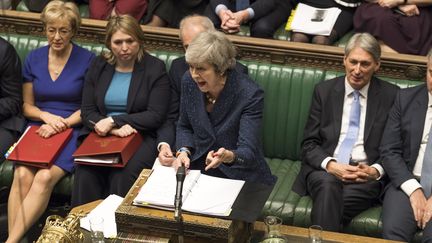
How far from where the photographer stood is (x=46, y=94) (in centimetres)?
498

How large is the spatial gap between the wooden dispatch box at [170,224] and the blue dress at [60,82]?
1551mm

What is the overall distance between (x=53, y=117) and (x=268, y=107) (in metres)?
1.27

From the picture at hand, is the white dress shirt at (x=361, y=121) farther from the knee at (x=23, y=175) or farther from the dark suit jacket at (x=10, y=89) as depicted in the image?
the dark suit jacket at (x=10, y=89)

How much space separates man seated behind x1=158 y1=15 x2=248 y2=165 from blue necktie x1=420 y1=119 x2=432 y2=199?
3.69 feet

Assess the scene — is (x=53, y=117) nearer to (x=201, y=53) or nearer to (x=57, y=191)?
(x=57, y=191)

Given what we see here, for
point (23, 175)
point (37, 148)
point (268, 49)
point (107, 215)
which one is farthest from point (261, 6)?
point (107, 215)

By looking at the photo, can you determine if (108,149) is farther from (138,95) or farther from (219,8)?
(219,8)

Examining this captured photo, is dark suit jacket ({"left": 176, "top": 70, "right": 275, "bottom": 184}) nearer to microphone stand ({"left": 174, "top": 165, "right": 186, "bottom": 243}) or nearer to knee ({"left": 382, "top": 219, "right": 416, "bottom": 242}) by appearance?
knee ({"left": 382, "top": 219, "right": 416, "bottom": 242})

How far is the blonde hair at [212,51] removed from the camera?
405cm

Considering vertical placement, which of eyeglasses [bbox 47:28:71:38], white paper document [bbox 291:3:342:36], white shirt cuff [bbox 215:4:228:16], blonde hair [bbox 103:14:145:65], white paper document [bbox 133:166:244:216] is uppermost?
blonde hair [bbox 103:14:145:65]

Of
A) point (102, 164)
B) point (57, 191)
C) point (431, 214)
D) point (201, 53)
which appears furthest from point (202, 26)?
point (431, 214)

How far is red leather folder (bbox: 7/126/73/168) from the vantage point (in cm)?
462

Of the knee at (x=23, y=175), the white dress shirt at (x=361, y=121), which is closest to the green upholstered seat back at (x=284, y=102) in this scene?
the white dress shirt at (x=361, y=121)

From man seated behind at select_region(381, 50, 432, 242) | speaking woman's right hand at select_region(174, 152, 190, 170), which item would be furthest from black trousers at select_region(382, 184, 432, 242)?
speaking woman's right hand at select_region(174, 152, 190, 170)
